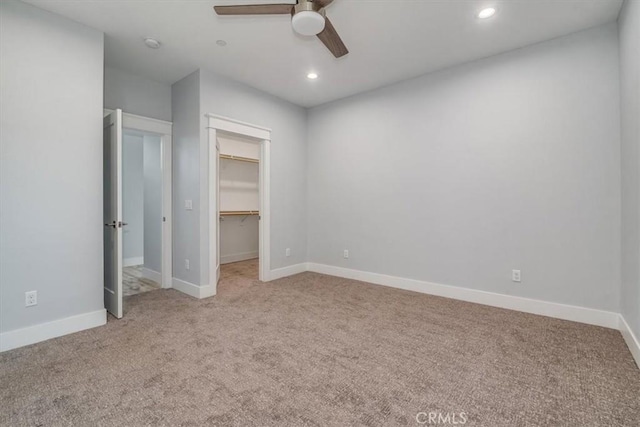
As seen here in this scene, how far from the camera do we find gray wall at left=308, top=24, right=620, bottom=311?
2.72 meters

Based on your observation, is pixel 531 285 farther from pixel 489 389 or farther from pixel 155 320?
pixel 155 320

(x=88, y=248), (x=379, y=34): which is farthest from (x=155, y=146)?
(x=379, y=34)

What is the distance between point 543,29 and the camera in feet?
8.99

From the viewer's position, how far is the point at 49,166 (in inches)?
98.5

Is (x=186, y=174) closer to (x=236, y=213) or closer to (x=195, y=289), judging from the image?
(x=195, y=289)

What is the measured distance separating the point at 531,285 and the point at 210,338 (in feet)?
10.5

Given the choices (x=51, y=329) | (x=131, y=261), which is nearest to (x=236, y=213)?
(x=131, y=261)

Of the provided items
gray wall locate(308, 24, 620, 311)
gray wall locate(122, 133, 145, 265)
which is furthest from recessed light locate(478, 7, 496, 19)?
gray wall locate(122, 133, 145, 265)

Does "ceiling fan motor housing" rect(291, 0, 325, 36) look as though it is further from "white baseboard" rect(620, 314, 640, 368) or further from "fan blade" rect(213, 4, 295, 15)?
"white baseboard" rect(620, 314, 640, 368)

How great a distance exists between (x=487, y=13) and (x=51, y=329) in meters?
4.62

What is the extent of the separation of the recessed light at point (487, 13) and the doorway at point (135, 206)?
345 cm

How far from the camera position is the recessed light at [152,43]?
2.92m

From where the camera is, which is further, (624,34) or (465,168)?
(465,168)

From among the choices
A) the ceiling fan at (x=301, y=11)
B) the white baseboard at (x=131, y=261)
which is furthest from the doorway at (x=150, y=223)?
the ceiling fan at (x=301, y=11)
